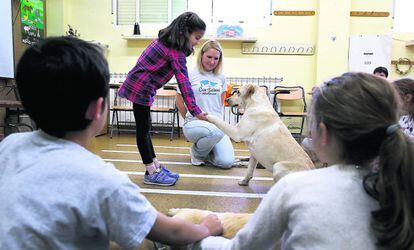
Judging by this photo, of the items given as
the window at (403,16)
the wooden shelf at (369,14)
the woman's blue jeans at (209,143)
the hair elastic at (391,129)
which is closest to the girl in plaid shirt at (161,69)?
the woman's blue jeans at (209,143)

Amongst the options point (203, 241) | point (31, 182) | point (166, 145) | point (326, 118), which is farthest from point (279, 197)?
point (166, 145)

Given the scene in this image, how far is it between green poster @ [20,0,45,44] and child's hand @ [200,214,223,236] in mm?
5145

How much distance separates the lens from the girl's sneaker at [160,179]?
102 inches

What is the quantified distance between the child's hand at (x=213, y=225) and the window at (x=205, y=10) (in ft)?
18.4

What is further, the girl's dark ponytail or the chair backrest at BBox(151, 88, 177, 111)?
the chair backrest at BBox(151, 88, 177, 111)

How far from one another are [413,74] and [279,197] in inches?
261

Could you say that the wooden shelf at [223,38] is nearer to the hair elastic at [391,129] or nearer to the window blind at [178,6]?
the window blind at [178,6]

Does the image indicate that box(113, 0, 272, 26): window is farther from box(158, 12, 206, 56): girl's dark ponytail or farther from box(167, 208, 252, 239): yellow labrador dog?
box(167, 208, 252, 239): yellow labrador dog

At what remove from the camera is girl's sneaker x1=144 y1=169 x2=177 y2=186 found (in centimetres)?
258

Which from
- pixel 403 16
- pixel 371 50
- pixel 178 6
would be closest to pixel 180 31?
pixel 178 6

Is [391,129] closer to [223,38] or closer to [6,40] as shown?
[6,40]

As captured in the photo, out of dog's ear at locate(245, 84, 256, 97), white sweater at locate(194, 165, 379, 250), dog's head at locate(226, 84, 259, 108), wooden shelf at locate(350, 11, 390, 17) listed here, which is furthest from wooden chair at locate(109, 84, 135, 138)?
white sweater at locate(194, 165, 379, 250)

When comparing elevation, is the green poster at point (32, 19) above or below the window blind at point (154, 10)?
below

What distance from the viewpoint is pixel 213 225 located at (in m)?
1.18
